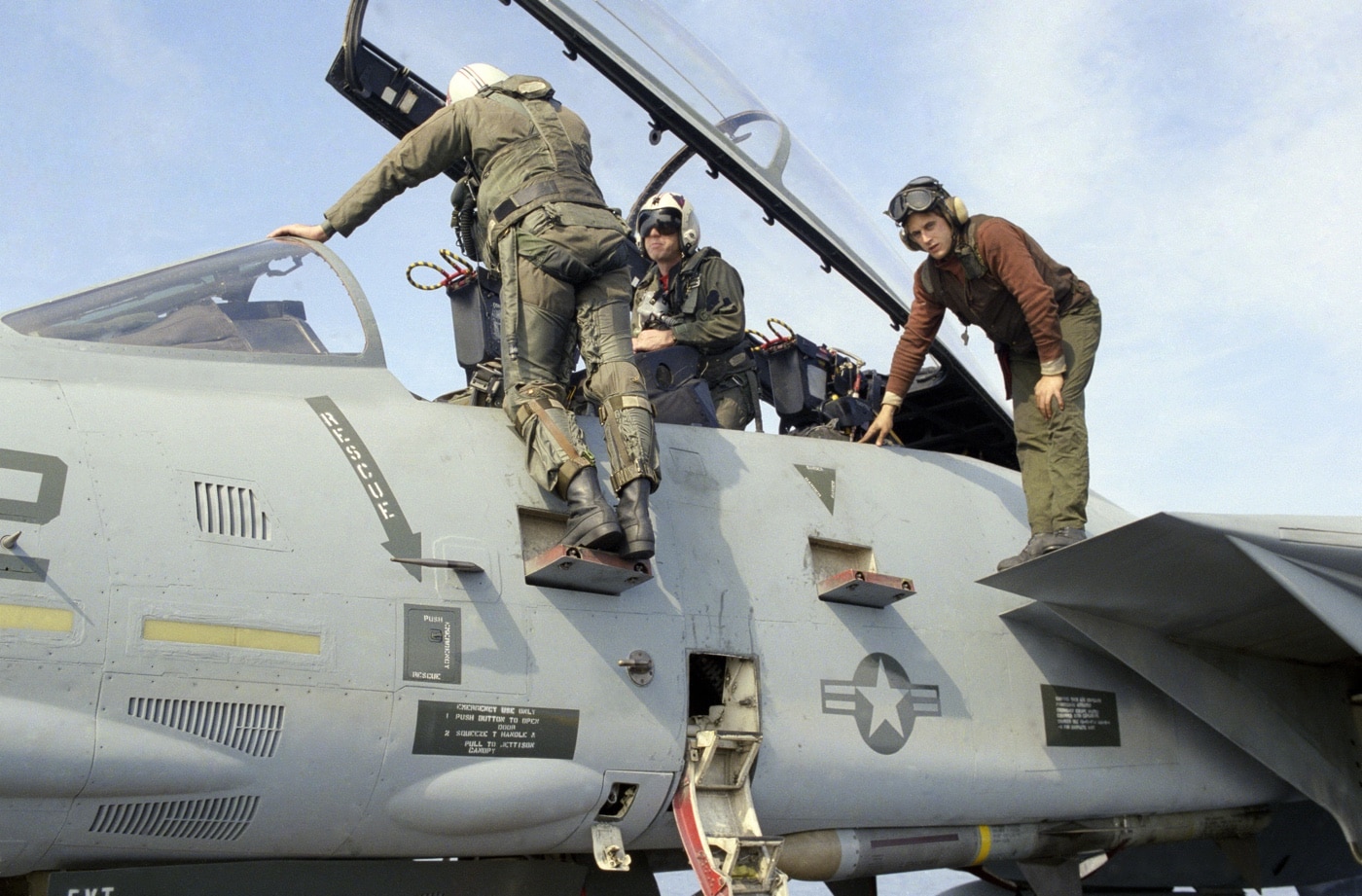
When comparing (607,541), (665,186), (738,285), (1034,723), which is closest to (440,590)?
(607,541)

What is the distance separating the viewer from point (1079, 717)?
5.44 m

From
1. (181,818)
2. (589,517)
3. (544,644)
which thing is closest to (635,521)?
(589,517)

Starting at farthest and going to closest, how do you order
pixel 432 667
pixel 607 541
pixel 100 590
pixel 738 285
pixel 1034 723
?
pixel 738 285
pixel 1034 723
pixel 607 541
pixel 432 667
pixel 100 590

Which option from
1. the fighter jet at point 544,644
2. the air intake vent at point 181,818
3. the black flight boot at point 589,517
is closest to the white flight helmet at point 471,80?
the fighter jet at point 544,644

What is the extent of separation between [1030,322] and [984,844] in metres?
2.17

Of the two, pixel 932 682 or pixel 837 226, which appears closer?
Result: pixel 932 682

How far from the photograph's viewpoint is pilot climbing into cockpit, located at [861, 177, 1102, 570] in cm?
536

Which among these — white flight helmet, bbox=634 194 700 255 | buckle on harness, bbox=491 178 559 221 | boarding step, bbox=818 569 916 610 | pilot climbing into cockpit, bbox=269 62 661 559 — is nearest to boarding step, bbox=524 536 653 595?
pilot climbing into cockpit, bbox=269 62 661 559

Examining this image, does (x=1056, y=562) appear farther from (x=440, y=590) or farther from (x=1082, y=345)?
(x=440, y=590)

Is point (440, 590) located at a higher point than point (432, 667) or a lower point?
higher

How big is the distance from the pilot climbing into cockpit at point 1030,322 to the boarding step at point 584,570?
1.93 m

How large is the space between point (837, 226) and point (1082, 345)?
1775 mm

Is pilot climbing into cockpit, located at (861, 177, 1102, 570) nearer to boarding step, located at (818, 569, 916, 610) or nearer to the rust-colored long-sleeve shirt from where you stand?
the rust-colored long-sleeve shirt

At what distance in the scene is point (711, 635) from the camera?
4516mm
